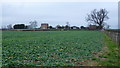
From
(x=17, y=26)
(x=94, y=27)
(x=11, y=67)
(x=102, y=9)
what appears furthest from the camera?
(x=17, y=26)

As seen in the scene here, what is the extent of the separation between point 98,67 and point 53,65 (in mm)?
1482

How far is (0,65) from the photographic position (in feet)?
17.9

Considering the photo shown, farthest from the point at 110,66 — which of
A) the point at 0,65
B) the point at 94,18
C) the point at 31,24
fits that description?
the point at 31,24

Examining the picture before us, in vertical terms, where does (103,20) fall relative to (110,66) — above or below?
above

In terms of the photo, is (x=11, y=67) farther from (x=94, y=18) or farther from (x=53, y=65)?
(x=94, y=18)

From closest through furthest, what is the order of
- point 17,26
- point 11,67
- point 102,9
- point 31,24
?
point 11,67, point 102,9, point 17,26, point 31,24

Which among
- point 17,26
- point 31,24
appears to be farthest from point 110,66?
point 31,24

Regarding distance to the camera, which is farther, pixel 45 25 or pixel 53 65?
pixel 45 25

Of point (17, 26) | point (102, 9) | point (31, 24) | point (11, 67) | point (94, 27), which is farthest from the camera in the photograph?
point (31, 24)

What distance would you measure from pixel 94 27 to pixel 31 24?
41839 millimetres

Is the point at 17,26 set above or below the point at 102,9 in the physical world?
below

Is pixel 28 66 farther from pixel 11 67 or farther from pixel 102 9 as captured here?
pixel 102 9

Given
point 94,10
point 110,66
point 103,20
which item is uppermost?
point 94,10

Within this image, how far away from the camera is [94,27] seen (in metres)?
89.8
